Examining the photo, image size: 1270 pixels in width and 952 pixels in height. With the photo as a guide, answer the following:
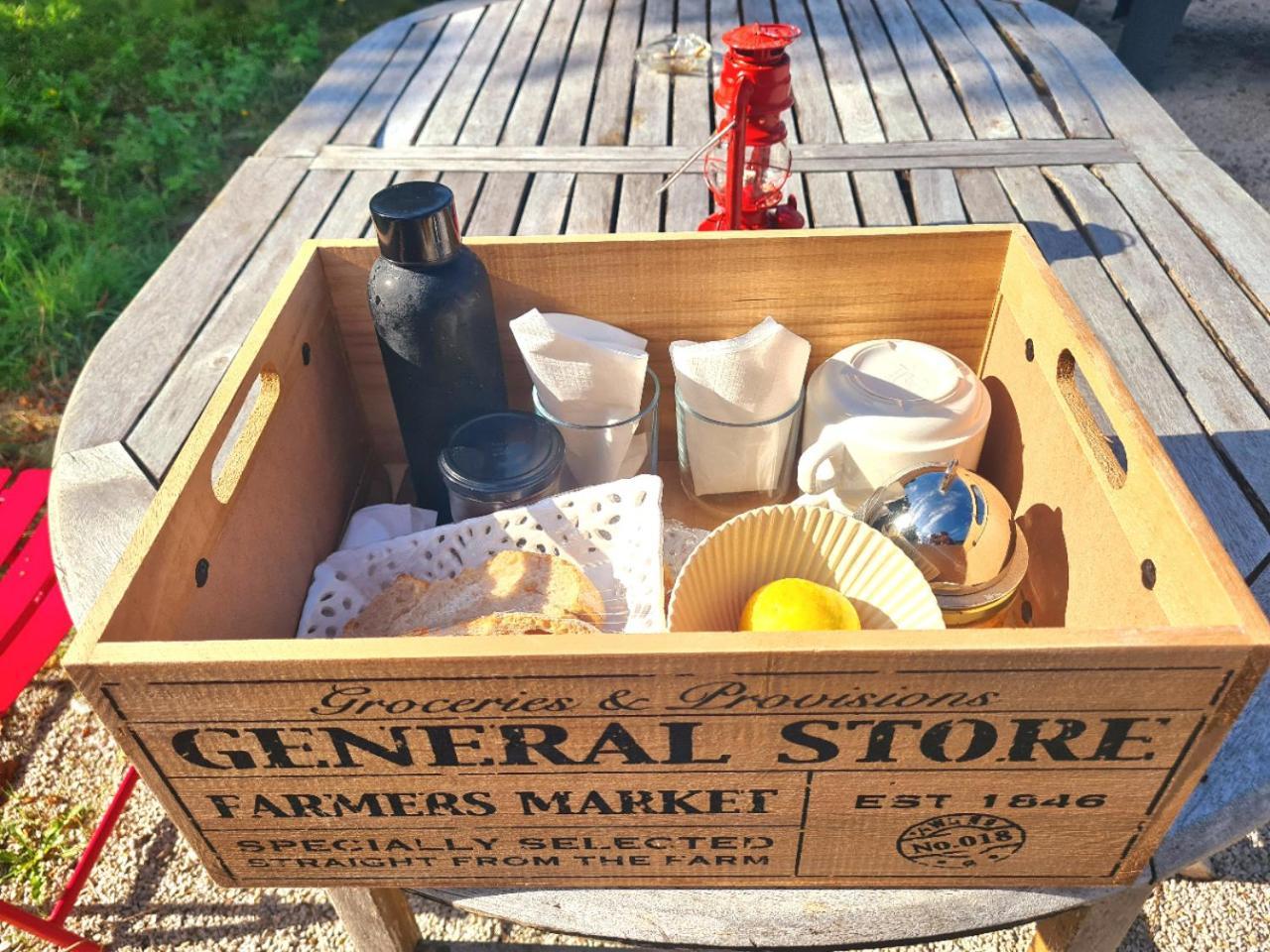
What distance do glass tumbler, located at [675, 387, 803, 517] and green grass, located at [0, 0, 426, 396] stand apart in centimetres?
234

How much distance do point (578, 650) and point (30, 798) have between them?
1.77m

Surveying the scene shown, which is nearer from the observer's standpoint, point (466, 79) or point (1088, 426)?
point (1088, 426)

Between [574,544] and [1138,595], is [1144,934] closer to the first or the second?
[1138,595]

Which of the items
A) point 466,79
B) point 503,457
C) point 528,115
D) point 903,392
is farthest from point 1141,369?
point 466,79

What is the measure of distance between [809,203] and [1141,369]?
624 millimetres

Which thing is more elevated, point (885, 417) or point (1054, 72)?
point (885, 417)

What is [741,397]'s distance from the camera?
2.88 ft

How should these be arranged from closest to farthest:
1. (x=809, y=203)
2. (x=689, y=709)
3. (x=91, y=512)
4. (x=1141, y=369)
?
(x=689, y=709)
(x=91, y=512)
(x=1141, y=369)
(x=809, y=203)

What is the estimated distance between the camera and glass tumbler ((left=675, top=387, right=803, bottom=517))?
35.5 inches

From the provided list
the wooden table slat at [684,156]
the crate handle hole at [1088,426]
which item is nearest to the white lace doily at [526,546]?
the crate handle hole at [1088,426]

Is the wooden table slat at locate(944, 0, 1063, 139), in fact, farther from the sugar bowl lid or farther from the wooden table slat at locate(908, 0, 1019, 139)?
the sugar bowl lid

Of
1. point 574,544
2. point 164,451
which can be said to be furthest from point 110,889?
point 574,544

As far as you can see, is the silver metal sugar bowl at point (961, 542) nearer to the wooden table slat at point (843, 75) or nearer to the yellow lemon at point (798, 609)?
the yellow lemon at point (798, 609)

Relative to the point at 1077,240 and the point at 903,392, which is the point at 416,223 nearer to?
the point at 903,392
